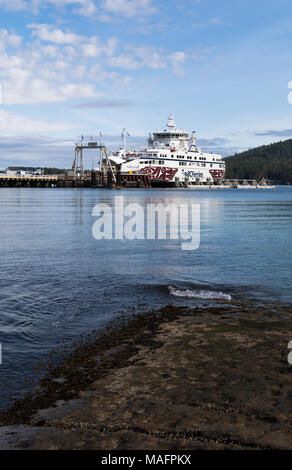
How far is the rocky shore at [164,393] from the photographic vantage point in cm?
459

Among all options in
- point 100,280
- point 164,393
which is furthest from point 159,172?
point 164,393

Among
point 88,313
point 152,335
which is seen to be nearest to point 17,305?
point 88,313

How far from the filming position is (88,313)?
9.65 m

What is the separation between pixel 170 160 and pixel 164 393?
12148 centimetres

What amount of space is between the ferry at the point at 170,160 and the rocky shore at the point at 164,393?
11488cm

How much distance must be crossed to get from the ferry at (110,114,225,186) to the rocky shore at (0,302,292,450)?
115 metres

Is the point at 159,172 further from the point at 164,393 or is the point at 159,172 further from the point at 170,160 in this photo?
the point at 164,393

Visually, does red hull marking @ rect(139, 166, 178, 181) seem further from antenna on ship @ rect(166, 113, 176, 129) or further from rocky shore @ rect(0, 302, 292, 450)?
rocky shore @ rect(0, 302, 292, 450)

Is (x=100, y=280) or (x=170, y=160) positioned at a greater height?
(x=170, y=160)

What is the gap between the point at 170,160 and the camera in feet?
408

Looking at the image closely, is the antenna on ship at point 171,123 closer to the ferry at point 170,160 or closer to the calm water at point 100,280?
the ferry at point 170,160

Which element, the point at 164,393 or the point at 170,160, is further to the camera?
the point at 170,160

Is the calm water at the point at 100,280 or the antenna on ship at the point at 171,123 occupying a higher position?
the antenna on ship at the point at 171,123

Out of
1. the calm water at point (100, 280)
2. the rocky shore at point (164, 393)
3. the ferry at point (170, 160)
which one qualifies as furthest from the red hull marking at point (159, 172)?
the rocky shore at point (164, 393)
